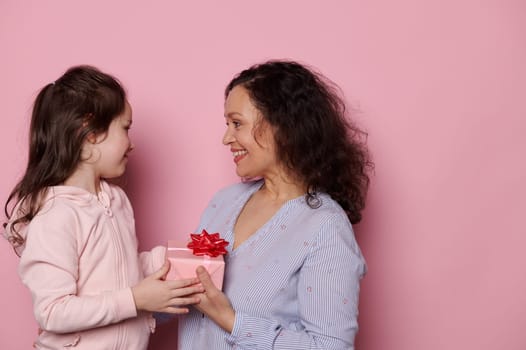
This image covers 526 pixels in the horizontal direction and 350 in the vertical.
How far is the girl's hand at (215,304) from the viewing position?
155cm

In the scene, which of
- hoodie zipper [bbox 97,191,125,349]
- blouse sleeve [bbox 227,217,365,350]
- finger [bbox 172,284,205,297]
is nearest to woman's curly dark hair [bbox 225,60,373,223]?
blouse sleeve [bbox 227,217,365,350]

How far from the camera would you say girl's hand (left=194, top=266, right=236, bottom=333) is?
1547mm

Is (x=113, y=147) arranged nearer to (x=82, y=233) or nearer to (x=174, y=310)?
(x=82, y=233)

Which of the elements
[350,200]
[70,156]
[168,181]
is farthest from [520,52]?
[70,156]

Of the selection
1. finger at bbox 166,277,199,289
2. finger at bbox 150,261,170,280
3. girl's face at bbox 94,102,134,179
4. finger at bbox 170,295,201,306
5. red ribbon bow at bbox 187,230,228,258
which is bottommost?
finger at bbox 170,295,201,306

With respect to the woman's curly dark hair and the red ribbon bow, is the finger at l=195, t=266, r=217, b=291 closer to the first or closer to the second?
the red ribbon bow

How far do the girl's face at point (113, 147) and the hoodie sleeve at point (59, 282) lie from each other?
188mm

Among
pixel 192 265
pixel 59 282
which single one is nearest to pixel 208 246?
pixel 192 265

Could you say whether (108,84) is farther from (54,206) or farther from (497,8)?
(497,8)

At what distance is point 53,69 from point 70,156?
71 centimetres

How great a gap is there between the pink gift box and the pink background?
712 mm

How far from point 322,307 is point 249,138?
1.68ft

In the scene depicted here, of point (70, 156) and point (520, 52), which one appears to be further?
point (520, 52)

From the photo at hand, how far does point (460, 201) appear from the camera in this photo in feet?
7.35
